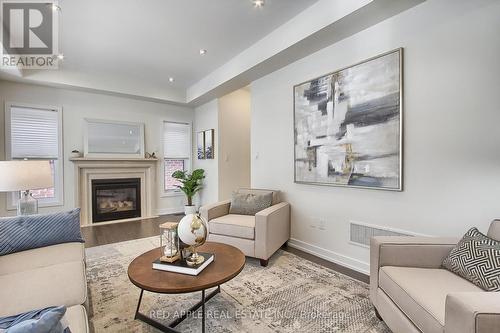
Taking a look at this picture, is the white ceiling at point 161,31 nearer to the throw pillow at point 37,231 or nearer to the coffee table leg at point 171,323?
the throw pillow at point 37,231

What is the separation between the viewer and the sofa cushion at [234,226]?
277 centimetres

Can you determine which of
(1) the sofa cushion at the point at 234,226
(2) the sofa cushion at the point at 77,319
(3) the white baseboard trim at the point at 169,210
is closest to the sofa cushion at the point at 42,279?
(2) the sofa cushion at the point at 77,319

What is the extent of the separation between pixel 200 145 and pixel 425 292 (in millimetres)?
4941

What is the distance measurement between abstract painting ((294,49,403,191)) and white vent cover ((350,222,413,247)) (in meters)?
0.42

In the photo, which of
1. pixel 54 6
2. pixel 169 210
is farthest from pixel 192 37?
pixel 169 210

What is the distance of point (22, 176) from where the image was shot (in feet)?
6.89

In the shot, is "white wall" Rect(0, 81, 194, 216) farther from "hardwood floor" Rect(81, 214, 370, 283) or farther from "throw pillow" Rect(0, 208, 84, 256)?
"throw pillow" Rect(0, 208, 84, 256)

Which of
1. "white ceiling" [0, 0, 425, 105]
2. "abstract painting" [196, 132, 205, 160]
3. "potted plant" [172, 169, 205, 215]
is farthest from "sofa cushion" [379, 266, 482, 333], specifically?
"abstract painting" [196, 132, 205, 160]

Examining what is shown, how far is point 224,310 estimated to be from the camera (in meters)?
1.91

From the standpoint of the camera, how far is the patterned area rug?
67.7 inches

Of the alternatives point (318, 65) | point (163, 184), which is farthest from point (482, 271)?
point (163, 184)

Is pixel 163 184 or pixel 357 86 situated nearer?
pixel 357 86

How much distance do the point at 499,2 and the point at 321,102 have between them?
1555mm

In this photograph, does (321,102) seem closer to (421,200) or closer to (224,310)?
(421,200)
